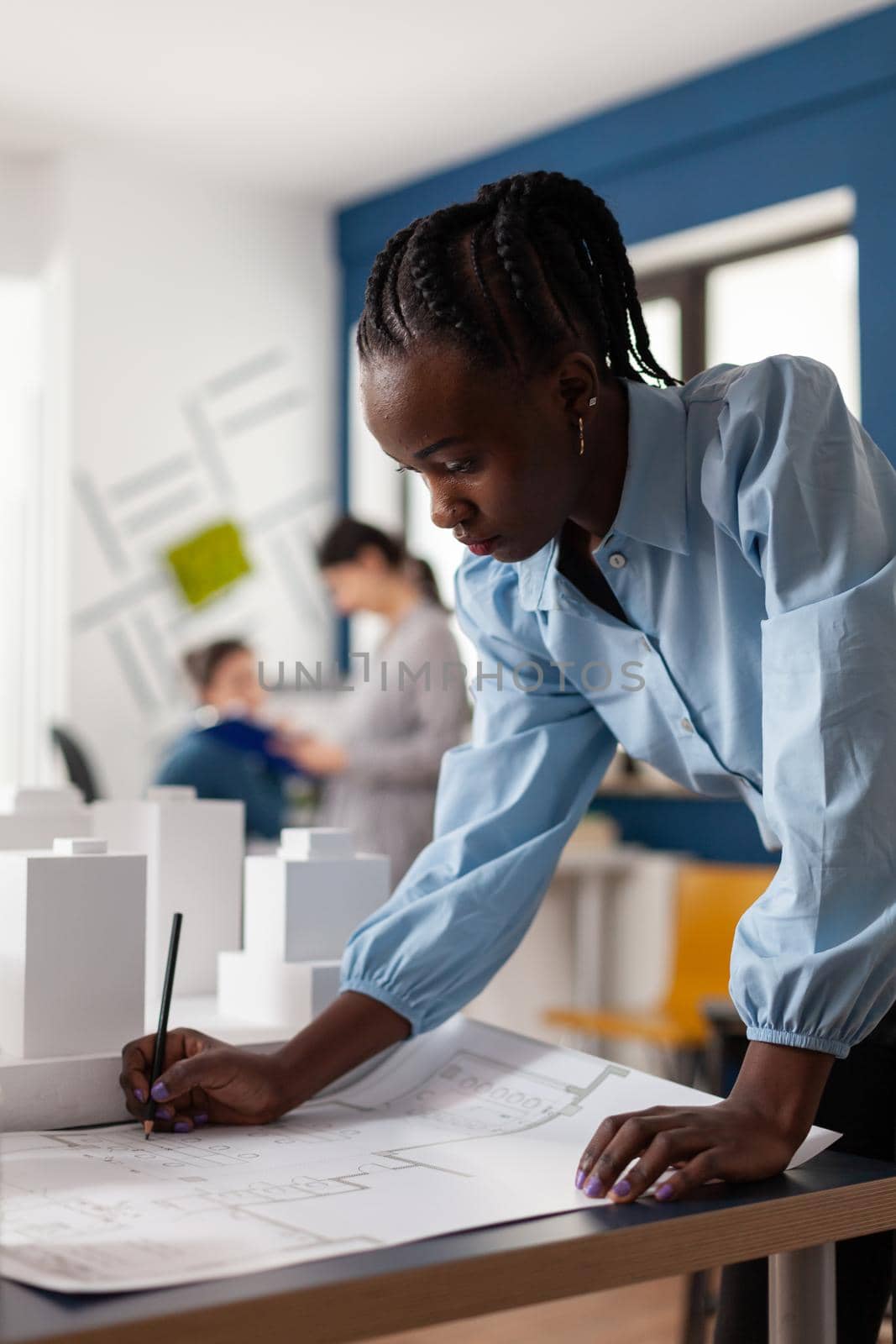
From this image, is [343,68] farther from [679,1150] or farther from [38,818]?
[679,1150]

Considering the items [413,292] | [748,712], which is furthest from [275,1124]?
[413,292]

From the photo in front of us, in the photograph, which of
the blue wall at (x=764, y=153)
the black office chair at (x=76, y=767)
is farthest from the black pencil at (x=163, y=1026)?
the blue wall at (x=764, y=153)

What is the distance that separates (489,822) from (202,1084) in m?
0.27

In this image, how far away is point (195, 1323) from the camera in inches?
21.7

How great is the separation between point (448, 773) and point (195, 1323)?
0.57 m

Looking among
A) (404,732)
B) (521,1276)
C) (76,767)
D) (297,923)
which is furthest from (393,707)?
(521,1276)

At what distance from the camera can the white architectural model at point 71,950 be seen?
895mm

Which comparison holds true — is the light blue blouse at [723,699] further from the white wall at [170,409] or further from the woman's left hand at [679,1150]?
the white wall at [170,409]

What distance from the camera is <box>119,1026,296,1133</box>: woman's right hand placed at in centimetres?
87

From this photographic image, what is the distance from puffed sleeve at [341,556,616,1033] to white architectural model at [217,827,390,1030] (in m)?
0.09

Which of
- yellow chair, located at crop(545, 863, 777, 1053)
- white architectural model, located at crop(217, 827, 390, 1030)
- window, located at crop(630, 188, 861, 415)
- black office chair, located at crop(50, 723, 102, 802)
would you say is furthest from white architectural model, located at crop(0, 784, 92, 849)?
window, located at crop(630, 188, 861, 415)

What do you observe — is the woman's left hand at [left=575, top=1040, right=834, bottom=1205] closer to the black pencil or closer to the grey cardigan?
the black pencil

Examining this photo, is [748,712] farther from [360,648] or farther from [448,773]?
[360,648]

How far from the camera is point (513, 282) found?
87 centimetres
